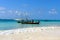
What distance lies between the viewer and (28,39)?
7.96 m
